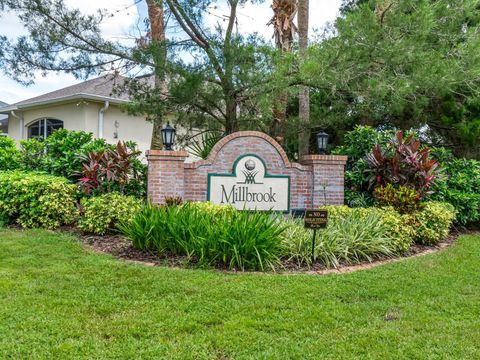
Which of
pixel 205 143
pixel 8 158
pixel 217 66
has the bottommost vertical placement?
pixel 8 158

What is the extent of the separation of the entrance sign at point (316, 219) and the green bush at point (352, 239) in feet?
1.91

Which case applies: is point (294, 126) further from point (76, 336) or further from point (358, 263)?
point (76, 336)

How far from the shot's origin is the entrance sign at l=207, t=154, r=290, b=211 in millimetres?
8195

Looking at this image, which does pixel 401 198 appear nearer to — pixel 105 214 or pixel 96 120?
pixel 105 214

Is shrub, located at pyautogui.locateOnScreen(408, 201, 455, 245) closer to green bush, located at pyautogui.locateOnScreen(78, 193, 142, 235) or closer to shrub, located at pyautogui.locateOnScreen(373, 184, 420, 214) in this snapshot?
shrub, located at pyautogui.locateOnScreen(373, 184, 420, 214)

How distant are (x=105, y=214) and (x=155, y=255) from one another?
167 centimetres

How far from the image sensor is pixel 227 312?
3902mm

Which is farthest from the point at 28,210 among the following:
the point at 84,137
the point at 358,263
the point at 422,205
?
the point at 422,205

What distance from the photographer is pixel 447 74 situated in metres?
7.53

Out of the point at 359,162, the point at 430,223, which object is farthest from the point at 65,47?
the point at 430,223

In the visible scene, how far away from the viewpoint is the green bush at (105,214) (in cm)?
697

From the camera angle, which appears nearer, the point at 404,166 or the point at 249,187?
the point at 404,166

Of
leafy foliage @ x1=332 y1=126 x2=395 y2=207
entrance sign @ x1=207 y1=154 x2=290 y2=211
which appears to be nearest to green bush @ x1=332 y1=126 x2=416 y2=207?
leafy foliage @ x1=332 y1=126 x2=395 y2=207

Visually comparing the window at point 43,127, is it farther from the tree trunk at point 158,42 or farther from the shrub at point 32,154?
the tree trunk at point 158,42
